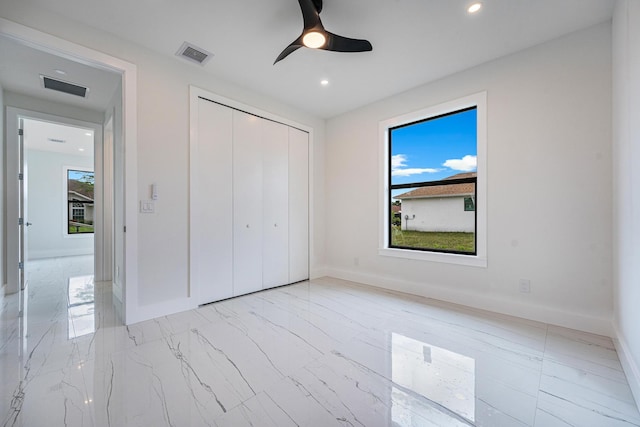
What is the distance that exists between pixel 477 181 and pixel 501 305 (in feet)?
4.28

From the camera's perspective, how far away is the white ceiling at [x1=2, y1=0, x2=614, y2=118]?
2064 millimetres

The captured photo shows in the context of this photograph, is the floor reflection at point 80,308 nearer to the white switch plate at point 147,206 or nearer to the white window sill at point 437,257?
the white switch plate at point 147,206

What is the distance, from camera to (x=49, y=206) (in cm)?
661

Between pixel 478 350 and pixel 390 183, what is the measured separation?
2324mm

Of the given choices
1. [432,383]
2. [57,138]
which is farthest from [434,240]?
[57,138]

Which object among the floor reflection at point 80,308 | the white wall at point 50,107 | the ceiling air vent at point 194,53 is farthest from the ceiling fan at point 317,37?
the white wall at point 50,107

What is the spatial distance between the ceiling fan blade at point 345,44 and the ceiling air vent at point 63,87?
3131 millimetres

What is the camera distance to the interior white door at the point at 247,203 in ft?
10.8

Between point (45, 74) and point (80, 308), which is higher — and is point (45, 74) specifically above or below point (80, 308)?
above

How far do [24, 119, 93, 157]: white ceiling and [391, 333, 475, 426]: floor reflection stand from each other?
5732 mm

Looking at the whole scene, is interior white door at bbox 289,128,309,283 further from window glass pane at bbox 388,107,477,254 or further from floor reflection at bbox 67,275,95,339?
floor reflection at bbox 67,275,95,339

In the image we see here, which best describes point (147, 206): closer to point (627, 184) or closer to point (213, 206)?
point (213, 206)

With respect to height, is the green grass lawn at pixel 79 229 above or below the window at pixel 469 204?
below

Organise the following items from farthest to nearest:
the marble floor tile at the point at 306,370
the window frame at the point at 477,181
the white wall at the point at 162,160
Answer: the window frame at the point at 477,181 < the white wall at the point at 162,160 < the marble floor tile at the point at 306,370
